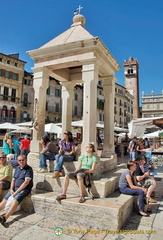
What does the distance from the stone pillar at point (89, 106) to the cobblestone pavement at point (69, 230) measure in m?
2.11

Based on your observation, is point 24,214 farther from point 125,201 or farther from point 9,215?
point 125,201

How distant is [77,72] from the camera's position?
25.3 feet

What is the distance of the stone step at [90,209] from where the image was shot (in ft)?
11.1

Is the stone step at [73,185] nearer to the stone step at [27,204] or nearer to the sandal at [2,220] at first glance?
the stone step at [27,204]

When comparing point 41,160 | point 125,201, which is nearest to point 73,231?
point 125,201

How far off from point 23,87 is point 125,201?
34042 mm

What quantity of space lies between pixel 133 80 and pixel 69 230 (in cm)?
6442

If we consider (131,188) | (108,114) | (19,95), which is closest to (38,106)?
(108,114)

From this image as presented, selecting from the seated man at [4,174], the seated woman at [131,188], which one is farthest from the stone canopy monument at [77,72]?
the seated woman at [131,188]

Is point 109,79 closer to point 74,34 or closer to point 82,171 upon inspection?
point 74,34

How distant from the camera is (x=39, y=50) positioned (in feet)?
20.4

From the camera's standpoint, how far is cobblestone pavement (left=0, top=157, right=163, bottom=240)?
3.12 meters

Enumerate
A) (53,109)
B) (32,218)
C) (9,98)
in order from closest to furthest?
(32,218) → (9,98) → (53,109)

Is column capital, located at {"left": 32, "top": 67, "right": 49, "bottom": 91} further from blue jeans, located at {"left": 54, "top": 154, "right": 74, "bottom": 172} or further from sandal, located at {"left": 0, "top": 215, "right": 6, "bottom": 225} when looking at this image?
sandal, located at {"left": 0, "top": 215, "right": 6, "bottom": 225}
